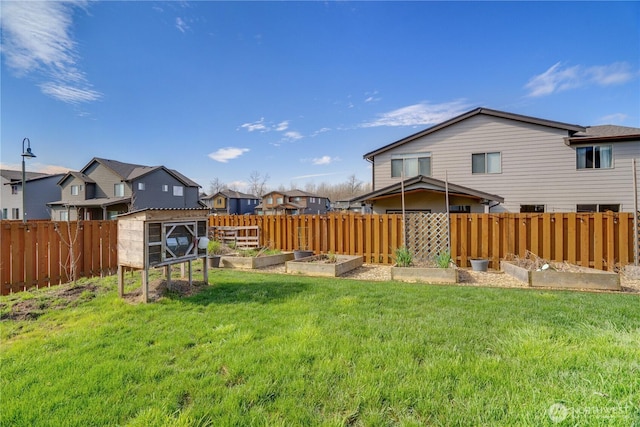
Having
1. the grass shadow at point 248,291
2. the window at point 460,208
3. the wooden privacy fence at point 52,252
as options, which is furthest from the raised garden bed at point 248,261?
the window at point 460,208

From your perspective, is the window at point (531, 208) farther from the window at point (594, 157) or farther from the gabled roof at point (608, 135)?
the gabled roof at point (608, 135)

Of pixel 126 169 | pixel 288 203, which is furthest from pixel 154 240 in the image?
pixel 288 203

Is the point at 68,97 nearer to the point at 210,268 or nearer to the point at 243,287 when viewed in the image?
the point at 210,268

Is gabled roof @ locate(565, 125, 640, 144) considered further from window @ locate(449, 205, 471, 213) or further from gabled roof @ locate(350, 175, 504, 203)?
window @ locate(449, 205, 471, 213)

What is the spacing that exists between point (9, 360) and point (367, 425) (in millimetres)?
3685

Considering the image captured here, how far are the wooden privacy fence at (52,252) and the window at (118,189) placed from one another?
2387 centimetres

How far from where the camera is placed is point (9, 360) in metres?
2.93

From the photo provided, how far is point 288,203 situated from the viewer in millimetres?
51594

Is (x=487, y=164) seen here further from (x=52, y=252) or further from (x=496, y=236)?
(x=52, y=252)

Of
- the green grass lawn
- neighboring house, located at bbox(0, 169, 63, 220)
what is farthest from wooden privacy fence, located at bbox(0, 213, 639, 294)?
neighboring house, located at bbox(0, 169, 63, 220)

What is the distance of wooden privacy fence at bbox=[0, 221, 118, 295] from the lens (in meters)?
5.66

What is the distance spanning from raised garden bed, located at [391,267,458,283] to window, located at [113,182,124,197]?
1163 inches

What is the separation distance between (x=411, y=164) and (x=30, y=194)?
41159mm

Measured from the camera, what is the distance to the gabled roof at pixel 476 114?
40.3ft
